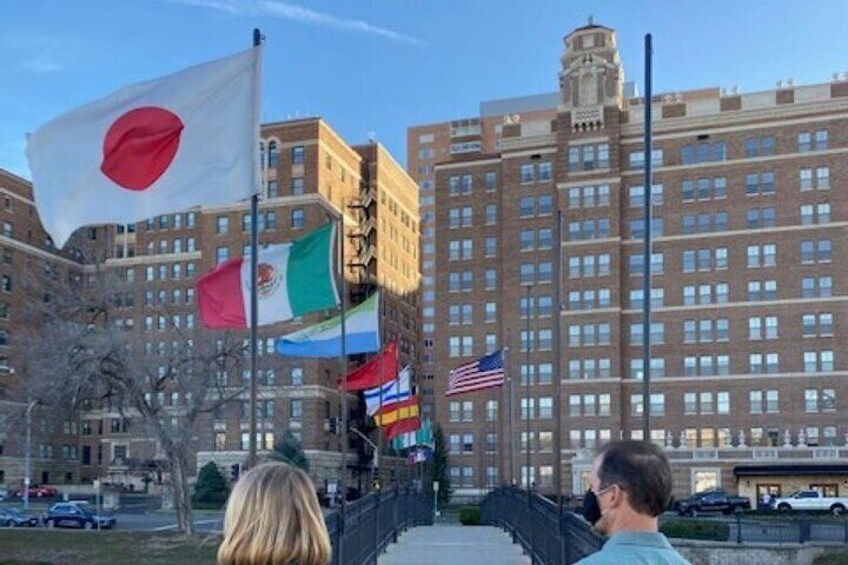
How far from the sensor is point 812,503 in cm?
6631

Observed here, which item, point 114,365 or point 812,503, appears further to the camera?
point 812,503

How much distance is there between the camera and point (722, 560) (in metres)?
41.2

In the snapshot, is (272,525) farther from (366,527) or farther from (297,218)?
Result: (297,218)

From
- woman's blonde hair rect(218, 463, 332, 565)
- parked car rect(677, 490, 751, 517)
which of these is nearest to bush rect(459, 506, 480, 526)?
parked car rect(677, 490, 751, 517)

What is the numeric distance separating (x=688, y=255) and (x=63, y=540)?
58.9 m

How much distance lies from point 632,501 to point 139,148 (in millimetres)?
8483

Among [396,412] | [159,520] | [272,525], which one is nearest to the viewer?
[272,525]

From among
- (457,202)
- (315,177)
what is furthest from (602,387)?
(315,177)

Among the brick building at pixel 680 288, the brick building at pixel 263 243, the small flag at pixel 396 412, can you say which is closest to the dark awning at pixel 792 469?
the brick building at pixel 680 288

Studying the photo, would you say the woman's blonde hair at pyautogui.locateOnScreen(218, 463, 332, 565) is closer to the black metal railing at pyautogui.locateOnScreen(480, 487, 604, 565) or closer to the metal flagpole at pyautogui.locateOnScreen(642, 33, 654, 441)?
the black metal railing at pyautogui.locateOnScreen(480, 487, 604, 565)

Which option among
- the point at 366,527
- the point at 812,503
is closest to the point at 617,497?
the point at 366,527

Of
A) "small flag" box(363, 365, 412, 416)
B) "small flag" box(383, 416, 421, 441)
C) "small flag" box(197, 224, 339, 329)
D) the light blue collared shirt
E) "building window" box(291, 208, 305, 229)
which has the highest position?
"building window" box(291, 208, 305, 229)

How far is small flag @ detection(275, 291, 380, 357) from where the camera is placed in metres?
21.0

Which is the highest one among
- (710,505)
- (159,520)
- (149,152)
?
(149,152)
